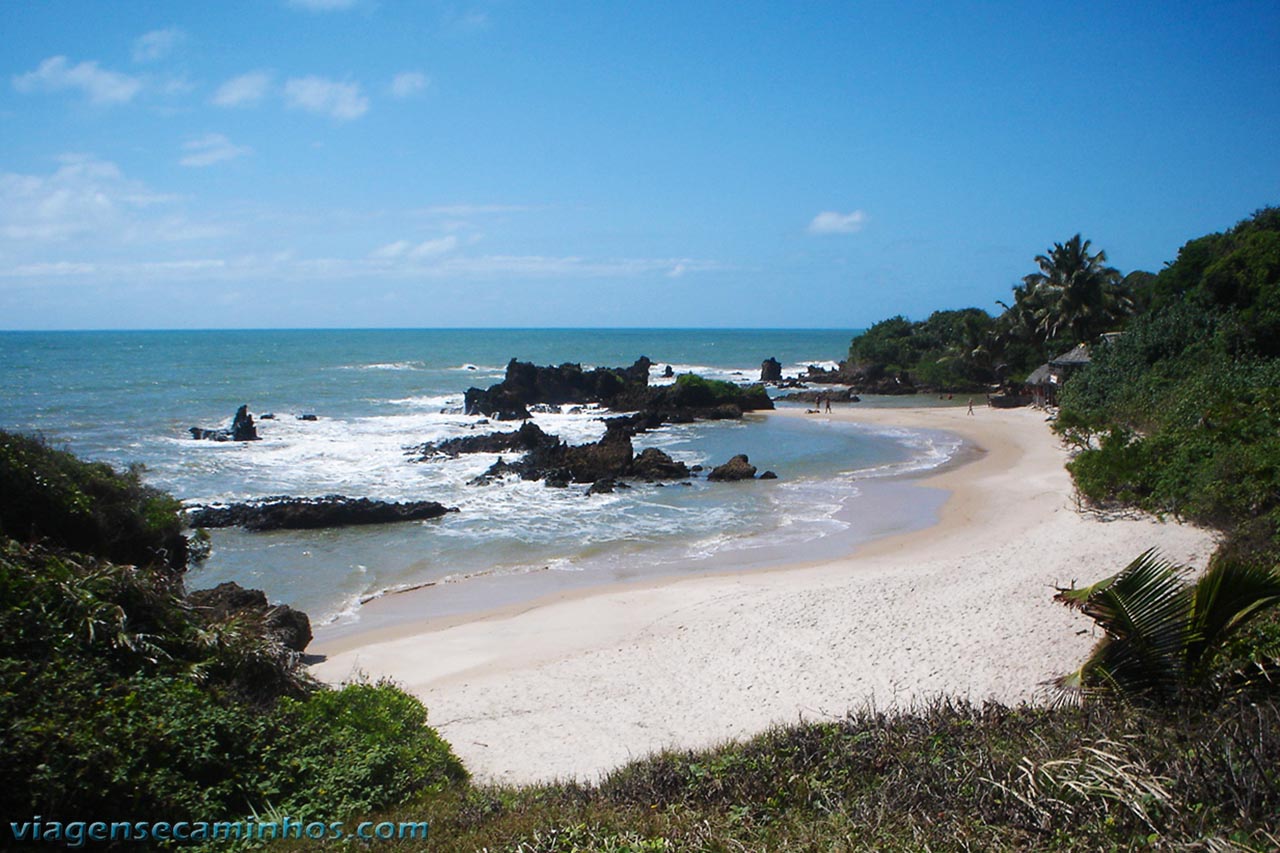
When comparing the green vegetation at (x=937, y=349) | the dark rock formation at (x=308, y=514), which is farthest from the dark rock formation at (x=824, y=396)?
the dark rock formation at (x=308, y=514)

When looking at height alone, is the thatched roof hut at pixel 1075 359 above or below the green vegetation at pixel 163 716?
above

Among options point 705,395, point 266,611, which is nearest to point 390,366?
point 705,395

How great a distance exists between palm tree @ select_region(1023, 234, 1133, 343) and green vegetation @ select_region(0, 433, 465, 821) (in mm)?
47231

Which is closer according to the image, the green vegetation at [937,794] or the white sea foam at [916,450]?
the green vegetation at [937,794]

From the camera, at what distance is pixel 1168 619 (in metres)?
5.72

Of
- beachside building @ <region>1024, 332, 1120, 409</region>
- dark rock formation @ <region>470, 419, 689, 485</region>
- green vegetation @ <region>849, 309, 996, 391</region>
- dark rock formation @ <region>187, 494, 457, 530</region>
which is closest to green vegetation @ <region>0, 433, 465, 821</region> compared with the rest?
dark rock formation @ <region>187, 494, 457, 530</region>

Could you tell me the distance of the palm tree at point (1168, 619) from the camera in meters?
5.55

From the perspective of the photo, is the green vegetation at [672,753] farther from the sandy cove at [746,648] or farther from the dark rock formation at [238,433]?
the dark rock formation at [238,433]

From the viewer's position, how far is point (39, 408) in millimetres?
48062

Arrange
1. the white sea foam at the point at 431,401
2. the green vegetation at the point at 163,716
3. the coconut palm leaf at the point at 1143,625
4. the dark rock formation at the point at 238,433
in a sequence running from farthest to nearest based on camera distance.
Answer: the white sea foam at the point at 431,401
the dark rock formation at the point at 238,433
the coconut palm leaf at the point at 1143,625
the green vegetation at the point at 163,716

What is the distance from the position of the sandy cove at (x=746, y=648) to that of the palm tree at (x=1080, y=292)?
3261 cm

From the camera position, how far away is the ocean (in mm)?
18125

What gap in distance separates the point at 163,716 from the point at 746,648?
808 cm

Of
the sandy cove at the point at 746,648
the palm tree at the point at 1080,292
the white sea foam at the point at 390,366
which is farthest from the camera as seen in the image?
the white sea foam at the point at 390,366
